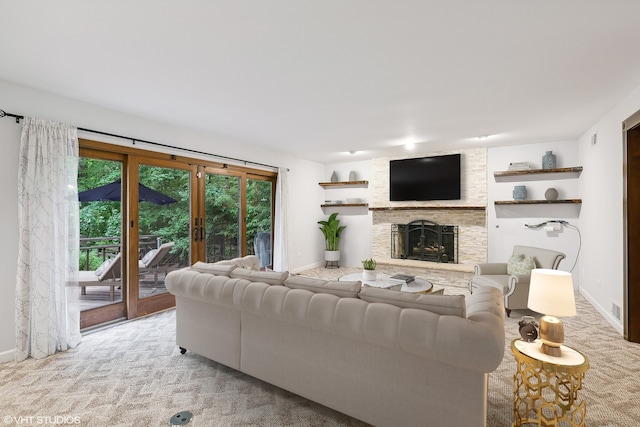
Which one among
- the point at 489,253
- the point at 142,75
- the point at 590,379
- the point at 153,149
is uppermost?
the point at 142,75

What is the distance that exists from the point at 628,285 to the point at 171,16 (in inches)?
187

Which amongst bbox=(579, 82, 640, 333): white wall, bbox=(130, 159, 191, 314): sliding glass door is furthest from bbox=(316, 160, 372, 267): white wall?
bbox=(579, 82, 640, 333): white wall

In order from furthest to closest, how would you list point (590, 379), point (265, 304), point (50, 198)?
point (50, 198) → point (590, 379) → point (265, 304)

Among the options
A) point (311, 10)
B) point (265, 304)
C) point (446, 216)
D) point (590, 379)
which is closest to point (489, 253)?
point (446, 216)

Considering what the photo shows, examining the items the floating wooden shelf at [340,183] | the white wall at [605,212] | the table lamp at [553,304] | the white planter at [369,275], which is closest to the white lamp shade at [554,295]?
the table lamp at [553,304]

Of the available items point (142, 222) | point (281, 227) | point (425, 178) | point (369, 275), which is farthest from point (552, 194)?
point (142, 222)

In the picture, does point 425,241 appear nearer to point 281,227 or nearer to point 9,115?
point 281,227

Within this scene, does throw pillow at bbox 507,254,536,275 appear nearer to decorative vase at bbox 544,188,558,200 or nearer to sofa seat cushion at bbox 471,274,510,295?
sofa seat cushion at bbox 471,274,510,295

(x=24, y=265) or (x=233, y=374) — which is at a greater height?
(x=24, y=265)

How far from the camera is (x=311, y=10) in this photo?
1898 mm

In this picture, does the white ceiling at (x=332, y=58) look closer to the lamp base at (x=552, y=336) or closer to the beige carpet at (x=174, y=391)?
the lamp base at (x=552, y=336)

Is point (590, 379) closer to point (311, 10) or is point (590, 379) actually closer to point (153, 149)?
point (311, 10)

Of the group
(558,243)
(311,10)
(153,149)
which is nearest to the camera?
(311,10)

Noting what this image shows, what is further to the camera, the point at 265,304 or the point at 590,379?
the point at 590,379
